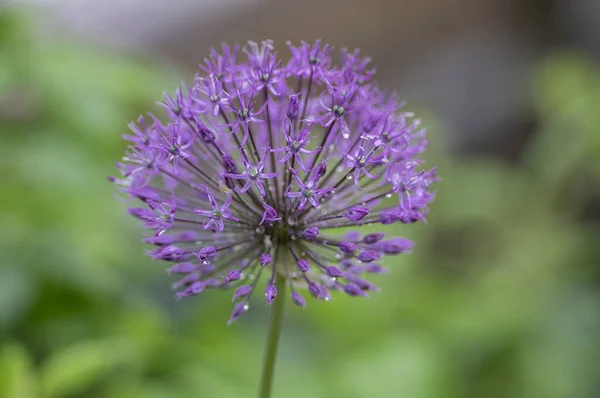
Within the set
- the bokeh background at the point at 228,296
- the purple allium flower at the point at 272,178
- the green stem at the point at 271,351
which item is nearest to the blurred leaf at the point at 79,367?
the bokeh background at the point at 228,296

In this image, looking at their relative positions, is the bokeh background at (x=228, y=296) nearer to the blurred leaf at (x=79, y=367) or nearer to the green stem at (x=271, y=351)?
the blurred leaf at (x=79, y=367)

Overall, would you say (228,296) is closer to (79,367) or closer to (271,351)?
(79,367)

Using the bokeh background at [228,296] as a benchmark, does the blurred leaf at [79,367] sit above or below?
below

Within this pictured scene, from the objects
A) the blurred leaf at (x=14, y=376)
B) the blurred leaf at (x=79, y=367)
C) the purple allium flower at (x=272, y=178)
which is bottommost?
the blurred leaf at (x=14, y=376)

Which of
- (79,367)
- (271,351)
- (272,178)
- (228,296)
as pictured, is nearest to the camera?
(271,351)

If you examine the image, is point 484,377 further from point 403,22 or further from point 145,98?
point 403,22

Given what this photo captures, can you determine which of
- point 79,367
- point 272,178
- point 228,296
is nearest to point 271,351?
point 272,178

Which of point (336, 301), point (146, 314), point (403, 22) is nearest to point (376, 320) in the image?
point (336, 301)
